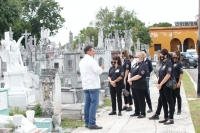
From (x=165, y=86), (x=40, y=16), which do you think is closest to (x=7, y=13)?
(x=40, y=16)

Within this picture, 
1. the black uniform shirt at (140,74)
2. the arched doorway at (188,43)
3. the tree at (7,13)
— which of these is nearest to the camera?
the black uniform shirt at (140,74)

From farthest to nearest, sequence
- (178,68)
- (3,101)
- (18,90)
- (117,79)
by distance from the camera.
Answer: (18,90), (178,68), (117,79), (3,101)

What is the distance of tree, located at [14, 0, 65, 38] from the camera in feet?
165

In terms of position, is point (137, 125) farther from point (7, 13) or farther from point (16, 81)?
point (7, 13)

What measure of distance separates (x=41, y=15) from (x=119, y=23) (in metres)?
12.3

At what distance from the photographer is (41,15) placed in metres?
50.7

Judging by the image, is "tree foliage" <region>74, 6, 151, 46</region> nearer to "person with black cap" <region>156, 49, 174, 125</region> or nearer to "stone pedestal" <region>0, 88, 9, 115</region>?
"person with black cap" <region>156, 49, 174, 125</region>

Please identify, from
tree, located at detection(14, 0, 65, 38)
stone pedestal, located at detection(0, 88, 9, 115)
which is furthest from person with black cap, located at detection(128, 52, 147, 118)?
tree, located at detection(14, 0, 65, 38)

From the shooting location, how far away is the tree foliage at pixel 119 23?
165ft

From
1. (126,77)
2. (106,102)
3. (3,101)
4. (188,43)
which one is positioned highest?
(188,43)

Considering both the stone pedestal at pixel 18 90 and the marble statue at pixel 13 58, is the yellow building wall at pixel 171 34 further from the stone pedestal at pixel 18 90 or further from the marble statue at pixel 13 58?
the stone pedestal at pixel 18 90

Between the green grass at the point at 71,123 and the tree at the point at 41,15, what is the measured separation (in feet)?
139

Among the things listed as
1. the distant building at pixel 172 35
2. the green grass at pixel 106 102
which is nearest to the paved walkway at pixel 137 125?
the green grass at pixel 106 102

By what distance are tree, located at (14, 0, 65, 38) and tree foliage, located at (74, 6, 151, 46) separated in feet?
14.8
